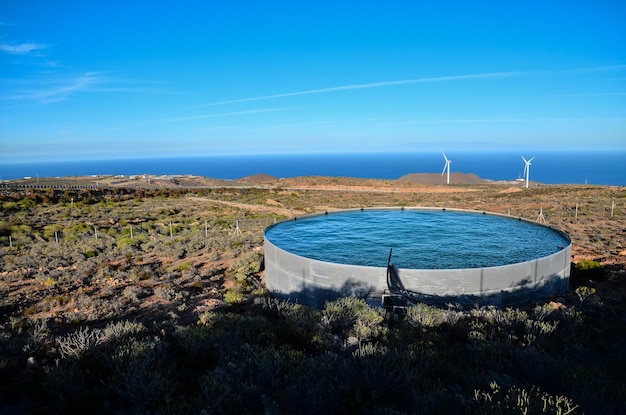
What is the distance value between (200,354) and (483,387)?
17.7 feet

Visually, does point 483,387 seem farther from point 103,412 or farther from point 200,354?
point 103,412

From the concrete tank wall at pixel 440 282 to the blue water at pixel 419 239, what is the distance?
182cm

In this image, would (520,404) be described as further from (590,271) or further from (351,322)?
(590,271)

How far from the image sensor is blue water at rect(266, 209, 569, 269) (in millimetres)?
14914

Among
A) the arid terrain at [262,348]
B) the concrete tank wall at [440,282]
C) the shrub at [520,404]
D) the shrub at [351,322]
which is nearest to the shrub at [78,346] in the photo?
the arid terrain at [262,348]

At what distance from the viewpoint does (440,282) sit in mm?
11477

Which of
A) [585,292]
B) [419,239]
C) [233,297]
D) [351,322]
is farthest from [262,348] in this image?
[419,239]

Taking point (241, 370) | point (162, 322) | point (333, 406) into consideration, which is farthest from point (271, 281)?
point (333, 406)

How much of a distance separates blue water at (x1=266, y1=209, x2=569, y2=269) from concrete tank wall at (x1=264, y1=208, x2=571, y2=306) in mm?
1821

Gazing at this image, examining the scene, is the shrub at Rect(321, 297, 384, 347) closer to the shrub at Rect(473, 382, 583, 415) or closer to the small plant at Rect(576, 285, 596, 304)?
the shrub at Rect(473, 382, 583, 415)

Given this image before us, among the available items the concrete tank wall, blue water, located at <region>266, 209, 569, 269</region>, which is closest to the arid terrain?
the concrete tank wall

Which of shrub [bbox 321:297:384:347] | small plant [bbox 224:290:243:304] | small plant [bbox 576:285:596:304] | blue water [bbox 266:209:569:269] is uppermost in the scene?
blue water [bbox 266:209:569:269]

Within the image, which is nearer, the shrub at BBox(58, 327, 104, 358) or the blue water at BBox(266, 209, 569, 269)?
the shrub at BBox(58, 327, 104, 358)

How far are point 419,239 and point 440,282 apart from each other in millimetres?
6915
